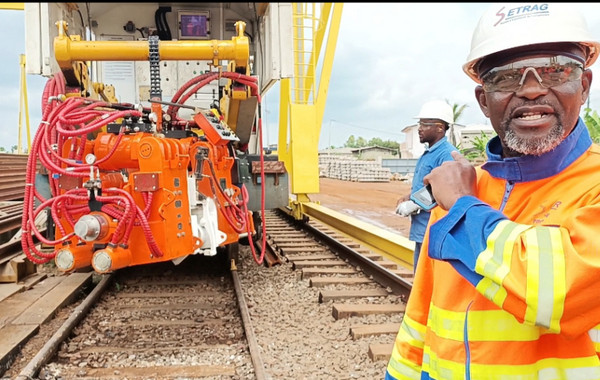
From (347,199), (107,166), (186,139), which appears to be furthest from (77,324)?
(347,199)

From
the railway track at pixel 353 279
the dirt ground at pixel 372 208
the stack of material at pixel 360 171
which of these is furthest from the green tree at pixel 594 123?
the railway track at pixel 353 279

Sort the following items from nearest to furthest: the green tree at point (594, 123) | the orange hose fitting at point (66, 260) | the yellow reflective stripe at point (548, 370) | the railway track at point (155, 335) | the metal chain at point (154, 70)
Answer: the yellow reflective stripe at point (548, 370)
the railway track at point (155, 335)
the orange hose fitting at point (66, 260)
the metal chain at point (154, 70)
the green tree at point (594, 123)

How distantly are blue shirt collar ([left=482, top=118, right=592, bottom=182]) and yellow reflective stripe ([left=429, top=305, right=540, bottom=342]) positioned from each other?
350mm

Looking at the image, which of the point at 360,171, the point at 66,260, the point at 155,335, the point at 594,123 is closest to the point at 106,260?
the point at 66,260

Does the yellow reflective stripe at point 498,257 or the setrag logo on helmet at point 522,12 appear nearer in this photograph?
the yellow reflective stripe at point 498,257

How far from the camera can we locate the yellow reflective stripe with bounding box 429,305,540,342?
1.14 m

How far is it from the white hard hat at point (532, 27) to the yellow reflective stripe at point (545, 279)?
0.47 m

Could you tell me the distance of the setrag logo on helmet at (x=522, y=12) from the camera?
1.13m

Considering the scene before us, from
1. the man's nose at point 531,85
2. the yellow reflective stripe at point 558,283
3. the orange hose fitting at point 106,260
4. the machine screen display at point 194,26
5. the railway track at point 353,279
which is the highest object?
the machine screen display at point 194,26

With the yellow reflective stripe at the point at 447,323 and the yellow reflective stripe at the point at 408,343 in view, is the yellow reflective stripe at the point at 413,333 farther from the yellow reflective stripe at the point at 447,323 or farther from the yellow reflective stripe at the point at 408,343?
the yellow reflective stripe at the point at 447,323

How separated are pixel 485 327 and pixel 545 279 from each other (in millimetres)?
271

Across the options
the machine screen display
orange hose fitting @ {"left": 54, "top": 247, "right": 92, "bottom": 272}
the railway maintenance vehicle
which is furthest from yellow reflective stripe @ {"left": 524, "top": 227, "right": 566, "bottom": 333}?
the machine screen display

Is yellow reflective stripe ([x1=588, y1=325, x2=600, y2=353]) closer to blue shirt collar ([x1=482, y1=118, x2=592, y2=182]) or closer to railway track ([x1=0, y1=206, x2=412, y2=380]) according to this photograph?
blue shirt collar ([x1=482, y1=118, x2=592, y2=182])

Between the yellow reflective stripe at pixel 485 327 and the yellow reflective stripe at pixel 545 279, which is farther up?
the yellow reflective stripe at pixel 545 279
